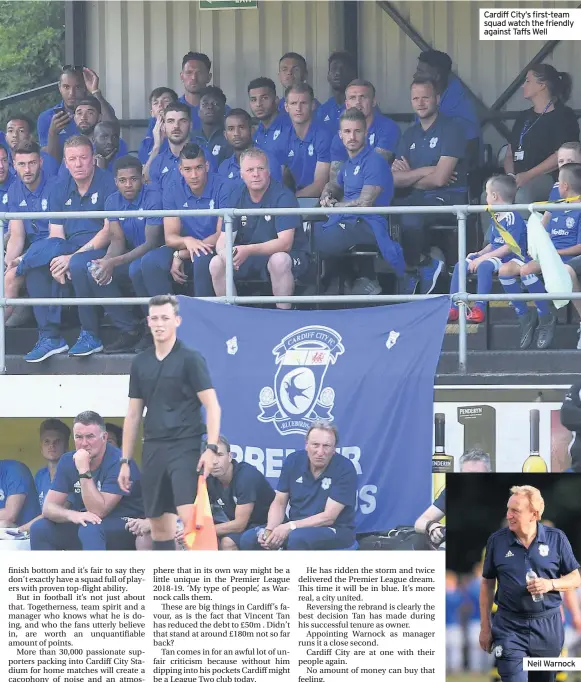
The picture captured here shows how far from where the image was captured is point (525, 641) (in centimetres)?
844

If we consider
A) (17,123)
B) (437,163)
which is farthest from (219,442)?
(17,123)

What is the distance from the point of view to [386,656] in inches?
335

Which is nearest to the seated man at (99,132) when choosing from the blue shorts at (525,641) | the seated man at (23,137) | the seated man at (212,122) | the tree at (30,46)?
the seated man at (23,137)

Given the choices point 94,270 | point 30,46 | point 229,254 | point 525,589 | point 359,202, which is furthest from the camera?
point 30,46

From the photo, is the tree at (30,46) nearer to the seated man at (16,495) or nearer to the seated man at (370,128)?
the seated man at (370,128)

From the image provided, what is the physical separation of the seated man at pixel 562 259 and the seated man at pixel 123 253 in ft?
7.81

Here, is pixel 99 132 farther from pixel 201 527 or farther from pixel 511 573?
pixel 511 573

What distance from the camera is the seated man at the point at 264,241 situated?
30.7 ft

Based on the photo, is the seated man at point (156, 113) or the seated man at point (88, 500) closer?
the seated man at point (88, 500)

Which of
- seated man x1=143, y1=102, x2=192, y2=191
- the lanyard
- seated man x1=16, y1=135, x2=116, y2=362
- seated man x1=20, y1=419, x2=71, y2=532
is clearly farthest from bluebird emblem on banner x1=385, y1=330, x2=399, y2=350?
the lanyard

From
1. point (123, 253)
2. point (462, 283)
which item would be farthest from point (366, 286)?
point (123, 253)

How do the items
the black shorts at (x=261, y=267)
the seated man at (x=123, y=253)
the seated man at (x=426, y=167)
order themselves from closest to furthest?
the black shorts at (x=261, y=267), the seated man at (x=123, y=253), the seated man at (x=426, y=167)

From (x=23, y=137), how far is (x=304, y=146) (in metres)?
2.13

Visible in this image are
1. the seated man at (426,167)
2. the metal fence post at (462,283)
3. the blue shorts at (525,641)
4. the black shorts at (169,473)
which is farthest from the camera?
the seated man at (426,167)
